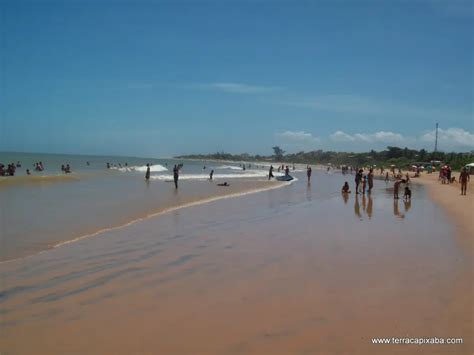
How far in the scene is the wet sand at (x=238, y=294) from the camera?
4.24 m

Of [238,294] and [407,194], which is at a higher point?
[407,194]

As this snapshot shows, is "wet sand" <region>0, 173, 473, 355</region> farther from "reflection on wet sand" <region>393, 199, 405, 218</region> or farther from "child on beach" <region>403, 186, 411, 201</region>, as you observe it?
"child on beach" <region>403, 186, 411, 201</region>

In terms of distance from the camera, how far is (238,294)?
5.61 m

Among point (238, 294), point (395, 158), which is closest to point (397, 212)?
point (238, 294)

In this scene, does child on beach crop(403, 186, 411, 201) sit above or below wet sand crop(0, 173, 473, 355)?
above

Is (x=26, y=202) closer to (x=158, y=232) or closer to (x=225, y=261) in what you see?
(x=158, y=232)

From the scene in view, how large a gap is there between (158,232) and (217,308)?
5754 mm

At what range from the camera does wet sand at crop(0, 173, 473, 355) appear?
4.24m

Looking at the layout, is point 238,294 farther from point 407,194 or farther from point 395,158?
point 395,158

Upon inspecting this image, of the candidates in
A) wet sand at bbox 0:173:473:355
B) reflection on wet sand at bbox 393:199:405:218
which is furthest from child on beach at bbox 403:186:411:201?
wet sand at bbox 0:173:473:355

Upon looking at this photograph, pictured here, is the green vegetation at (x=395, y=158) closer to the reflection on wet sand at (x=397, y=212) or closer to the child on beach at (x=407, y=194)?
the child on beach at (x=407, y=194)

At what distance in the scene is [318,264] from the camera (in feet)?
23.6

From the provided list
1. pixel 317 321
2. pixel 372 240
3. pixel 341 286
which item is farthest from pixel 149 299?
pixel 372 240

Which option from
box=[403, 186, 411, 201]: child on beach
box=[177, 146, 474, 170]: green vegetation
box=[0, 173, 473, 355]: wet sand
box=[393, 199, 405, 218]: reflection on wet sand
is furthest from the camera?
box=[177, 146, 474, 170]: green vegetation
